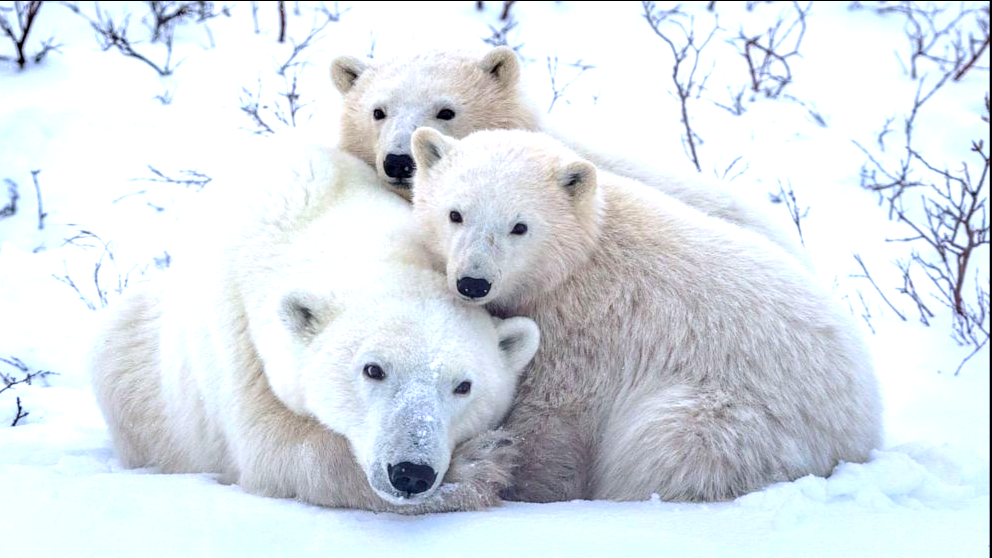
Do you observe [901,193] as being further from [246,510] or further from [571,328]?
[246,510]

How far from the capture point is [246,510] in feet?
10.8

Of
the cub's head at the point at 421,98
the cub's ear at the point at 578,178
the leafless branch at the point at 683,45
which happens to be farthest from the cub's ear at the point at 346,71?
the leafless branch at the point at 683,45

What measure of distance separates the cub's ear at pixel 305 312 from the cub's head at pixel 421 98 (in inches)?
43.2

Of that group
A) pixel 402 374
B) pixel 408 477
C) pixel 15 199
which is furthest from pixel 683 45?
pixel 408 477

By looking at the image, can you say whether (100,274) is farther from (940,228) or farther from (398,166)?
(940,228)

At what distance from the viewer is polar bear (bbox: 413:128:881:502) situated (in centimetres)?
356

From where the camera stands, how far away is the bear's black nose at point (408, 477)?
3.04 meters

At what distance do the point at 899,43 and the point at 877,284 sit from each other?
3.63 m

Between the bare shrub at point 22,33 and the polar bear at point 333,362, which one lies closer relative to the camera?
the polar bear at point 333,362

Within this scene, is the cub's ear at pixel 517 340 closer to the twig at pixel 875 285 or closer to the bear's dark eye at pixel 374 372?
the bear's dark eye at pixel 374 372

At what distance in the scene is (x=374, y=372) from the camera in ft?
10.7

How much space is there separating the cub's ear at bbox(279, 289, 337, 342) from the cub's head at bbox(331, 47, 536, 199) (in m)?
1.10

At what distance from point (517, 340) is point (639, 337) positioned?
1.40 ft

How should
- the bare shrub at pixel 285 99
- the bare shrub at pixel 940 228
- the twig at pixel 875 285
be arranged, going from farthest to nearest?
1. the bare shrub at pixel 285 99
2. the twig at pixel 875 285
3. the bare shrub at pixel 940 228
